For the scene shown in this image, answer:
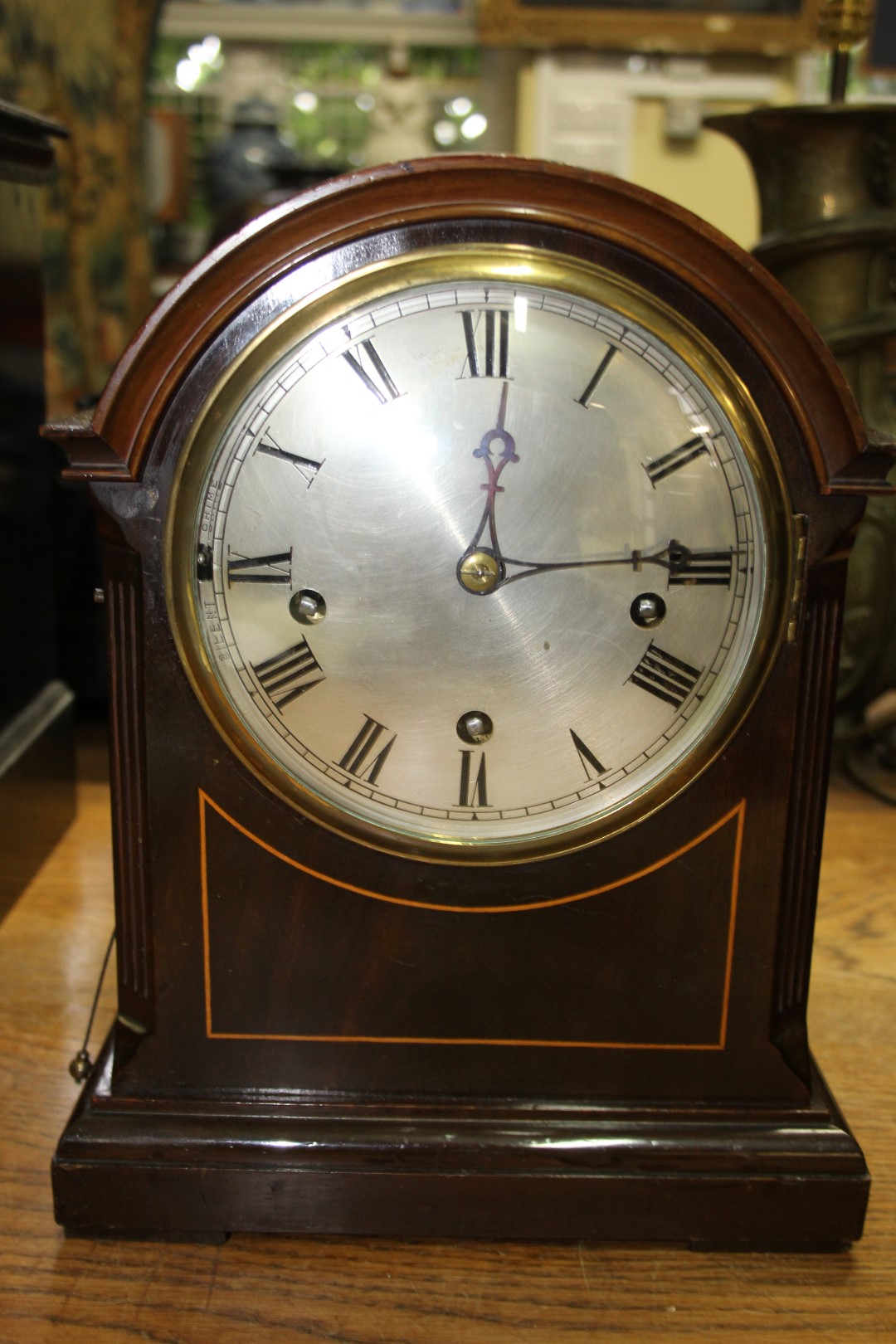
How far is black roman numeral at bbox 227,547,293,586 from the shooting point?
93cm

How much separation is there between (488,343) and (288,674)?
0.93ft

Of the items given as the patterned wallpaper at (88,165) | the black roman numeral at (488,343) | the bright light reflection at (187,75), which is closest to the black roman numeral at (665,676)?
the black roman numeral at (488,343)

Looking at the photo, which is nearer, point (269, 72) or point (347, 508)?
point (347, 508)

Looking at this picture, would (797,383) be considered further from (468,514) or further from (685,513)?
(468,514)

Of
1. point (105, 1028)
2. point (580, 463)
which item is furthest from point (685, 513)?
point (105, 1028)

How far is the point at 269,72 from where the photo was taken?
15.1 ft

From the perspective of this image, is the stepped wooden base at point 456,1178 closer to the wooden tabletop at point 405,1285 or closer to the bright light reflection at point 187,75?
the wooden tabletop at point 405,1285

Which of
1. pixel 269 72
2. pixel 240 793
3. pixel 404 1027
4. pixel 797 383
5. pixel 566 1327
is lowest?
Answer: pixel 566 1327

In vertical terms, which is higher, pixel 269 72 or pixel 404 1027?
pixel 269 72

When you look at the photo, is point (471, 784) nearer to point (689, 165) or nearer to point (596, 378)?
point (596, 378)

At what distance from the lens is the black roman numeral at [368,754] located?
3.14 ft

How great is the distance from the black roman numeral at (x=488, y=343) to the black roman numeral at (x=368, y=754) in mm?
274

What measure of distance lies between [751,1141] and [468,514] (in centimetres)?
54

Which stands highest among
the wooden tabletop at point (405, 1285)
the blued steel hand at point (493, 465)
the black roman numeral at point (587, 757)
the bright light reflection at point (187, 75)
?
the bright light reflection at point (187, 75)
